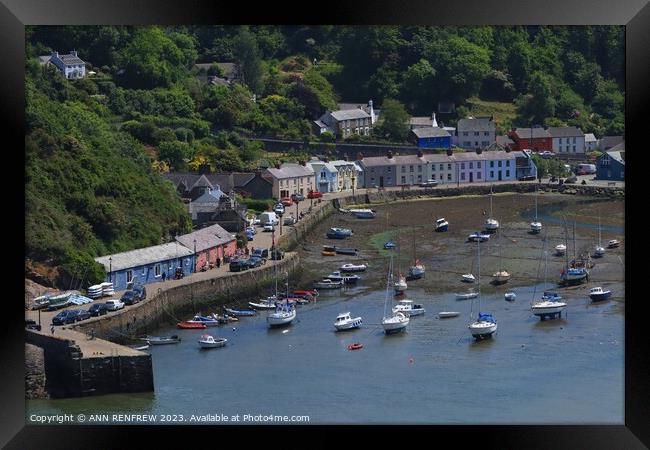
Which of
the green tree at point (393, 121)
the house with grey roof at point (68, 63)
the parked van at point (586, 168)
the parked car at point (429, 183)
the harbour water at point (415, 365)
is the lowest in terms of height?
the harbour water at point (415, 365)

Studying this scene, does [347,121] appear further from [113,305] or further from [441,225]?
[113,305]

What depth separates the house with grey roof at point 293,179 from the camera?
1185cm

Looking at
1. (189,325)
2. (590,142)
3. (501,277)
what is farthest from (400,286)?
(590,142)

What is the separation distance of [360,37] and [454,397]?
4256mm

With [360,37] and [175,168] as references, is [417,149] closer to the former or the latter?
[360,37]

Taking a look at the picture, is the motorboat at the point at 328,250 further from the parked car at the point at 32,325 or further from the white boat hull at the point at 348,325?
the parked car at the point at 32,325

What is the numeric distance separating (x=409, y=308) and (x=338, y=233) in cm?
172

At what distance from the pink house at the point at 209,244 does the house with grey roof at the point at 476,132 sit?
1.92 metres

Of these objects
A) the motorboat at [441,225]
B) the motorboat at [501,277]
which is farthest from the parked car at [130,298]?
the motorboat at [441,225]

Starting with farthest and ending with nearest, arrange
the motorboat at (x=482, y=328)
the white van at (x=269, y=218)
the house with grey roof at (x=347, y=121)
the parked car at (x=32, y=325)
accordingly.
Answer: the white van at (x=269, y=218) → the house with grey roof at (x=347, y=121) → the motorboat at (x=482, y=328) → the parked car at (x=32, y=325)

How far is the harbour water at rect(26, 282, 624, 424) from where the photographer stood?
23.5ft

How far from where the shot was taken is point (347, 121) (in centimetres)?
1129
